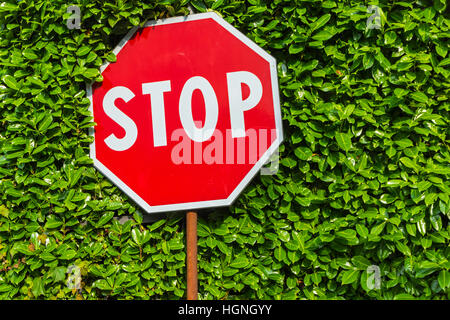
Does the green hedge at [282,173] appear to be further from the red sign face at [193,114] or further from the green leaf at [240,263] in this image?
the red sign face at [193,114]

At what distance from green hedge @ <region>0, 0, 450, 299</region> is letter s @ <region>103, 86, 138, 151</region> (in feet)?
0.49

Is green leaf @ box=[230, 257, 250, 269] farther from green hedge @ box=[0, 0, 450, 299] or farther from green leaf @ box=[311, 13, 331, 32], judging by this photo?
green leaf @ box=[311, 13, 331, 32]

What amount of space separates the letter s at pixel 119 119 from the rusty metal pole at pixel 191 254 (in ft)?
1.70

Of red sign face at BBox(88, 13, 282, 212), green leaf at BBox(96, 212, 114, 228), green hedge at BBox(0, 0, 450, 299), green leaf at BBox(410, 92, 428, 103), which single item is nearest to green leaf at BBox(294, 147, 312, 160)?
green hedge at BBox(0, 0, 450, 299)

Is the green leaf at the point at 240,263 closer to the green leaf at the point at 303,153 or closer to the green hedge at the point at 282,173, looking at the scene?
the green hedge at the point at 282,173

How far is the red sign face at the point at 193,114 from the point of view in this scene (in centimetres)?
204

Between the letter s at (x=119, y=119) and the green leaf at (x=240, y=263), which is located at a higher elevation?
the letter s at (x=119, y=119)

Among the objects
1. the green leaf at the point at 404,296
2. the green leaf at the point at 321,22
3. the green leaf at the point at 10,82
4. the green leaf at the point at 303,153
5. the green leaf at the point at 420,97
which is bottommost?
the green leaf at the point at 404,296

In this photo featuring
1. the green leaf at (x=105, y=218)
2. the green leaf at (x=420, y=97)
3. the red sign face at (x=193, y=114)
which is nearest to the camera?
the green leaf at (x=420, y=97)

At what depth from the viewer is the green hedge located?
6.46 ft

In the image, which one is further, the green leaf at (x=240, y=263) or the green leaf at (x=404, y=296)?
the green leaf at (x=240, y=263)

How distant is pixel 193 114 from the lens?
2.07 m

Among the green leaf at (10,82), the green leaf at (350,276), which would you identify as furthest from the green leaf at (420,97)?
the green leaf at (10,82)

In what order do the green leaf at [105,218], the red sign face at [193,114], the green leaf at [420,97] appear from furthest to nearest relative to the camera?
the green leaf at [105,218]
the red sign face at [193,114]
the green leaf at [420,97]
